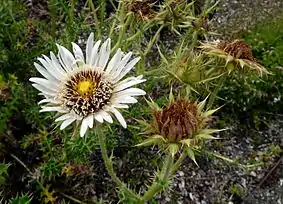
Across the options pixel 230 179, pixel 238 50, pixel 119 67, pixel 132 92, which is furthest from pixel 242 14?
pixel 132 92

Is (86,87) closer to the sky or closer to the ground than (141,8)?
closer to the ground

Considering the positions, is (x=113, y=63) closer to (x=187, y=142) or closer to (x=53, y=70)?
(x=53, y=70)

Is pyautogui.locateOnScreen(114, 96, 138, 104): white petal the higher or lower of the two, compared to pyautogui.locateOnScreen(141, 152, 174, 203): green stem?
higher

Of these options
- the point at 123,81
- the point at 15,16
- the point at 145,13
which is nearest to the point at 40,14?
the point at 15,16

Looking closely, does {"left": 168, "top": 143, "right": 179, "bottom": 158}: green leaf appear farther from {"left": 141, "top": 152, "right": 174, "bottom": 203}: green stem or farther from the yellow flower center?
the yellow flower center

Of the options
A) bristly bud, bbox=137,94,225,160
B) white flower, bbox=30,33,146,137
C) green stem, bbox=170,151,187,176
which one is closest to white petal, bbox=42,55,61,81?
white flower, bbox=30,33,146,137

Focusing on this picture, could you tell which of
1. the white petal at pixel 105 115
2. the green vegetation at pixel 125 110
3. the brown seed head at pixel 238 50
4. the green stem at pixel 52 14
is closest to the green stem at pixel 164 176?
the green vegetation at pixel 125 110

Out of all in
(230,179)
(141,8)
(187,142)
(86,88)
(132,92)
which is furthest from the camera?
(230,179)
